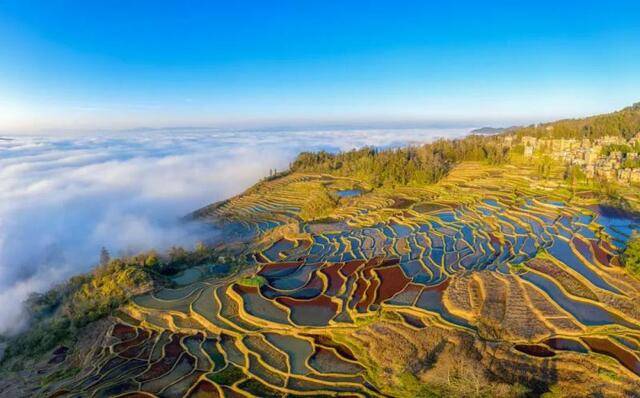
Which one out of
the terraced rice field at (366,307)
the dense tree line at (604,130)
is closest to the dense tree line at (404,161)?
the dense tree line at (604,130)

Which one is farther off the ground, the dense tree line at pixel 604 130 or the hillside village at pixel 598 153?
the dense tree line at pixel 604 130

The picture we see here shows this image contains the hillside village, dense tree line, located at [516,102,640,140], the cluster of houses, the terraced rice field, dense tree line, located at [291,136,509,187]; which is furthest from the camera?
dense tree line, located at [516,102,640,140]

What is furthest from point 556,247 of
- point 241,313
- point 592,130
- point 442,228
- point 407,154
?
point 592,130

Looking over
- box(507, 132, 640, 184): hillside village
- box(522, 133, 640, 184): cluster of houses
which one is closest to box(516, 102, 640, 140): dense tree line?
box(507, 132, 640, 184): hillside village

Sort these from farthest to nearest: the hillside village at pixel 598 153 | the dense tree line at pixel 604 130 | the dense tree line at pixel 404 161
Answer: the dense tree line at pixel 604 130
the dense tree line at pixel 404 161
the hillside village at pixel 598 153

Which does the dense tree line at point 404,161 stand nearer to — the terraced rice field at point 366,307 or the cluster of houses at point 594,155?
the cluster of houses at point 594,155

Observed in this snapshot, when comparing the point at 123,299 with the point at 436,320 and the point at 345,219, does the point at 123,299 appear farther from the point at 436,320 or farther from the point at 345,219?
the point at 345,219

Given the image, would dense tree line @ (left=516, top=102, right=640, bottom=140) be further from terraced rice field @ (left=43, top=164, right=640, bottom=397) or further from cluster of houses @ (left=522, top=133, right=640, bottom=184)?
terraced rice field @ (left=43, top=164, right=640, bottom=397)
